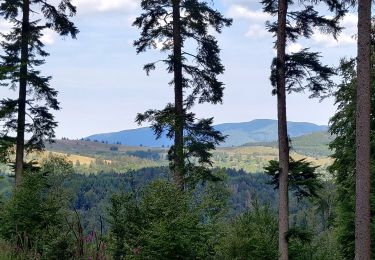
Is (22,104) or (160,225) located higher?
(22,104)

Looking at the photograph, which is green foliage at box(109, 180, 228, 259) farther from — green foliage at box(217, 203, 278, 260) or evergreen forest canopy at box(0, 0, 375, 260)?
green foliage at box(217, 203, 278, 260)

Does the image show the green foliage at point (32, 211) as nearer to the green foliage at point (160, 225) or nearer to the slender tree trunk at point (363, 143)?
the green foliage at point (160, 225)

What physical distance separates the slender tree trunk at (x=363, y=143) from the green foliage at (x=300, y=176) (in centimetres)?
348

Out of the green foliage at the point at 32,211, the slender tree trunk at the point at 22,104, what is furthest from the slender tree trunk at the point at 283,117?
the slender tree trunk at the point at 22,104

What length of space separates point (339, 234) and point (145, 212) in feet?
52.2

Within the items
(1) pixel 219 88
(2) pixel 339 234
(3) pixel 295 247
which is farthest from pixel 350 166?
A: (1) pixel 219 88

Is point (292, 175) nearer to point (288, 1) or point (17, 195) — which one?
point (288, 1)

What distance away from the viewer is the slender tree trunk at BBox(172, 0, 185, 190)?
19219 millimetres

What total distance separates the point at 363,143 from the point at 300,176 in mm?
4071

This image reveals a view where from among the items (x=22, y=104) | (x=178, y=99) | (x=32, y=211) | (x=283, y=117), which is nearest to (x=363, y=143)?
(x=283, y=117)

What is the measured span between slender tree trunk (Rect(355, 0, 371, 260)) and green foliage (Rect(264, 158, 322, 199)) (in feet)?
11.4

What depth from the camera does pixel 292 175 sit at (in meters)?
15.7

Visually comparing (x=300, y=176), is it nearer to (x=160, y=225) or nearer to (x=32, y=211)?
(x=160, y=225)

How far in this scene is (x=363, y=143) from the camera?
39.2ft
